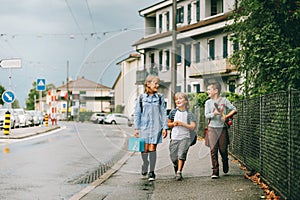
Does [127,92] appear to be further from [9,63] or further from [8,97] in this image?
[9,63]

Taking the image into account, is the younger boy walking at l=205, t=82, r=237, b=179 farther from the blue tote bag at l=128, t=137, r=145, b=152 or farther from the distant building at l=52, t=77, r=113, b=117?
the distant building at l=52, t=77, r=113, b=117

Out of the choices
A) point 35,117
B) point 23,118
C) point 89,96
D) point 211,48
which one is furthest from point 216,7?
point 35,117

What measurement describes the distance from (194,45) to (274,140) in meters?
34.6

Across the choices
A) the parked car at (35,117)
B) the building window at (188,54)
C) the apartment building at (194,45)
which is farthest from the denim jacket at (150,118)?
the parked car at (35,117)

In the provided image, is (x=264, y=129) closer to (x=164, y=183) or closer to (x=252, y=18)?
(x=164, y=183)

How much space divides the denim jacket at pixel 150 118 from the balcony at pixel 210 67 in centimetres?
2684

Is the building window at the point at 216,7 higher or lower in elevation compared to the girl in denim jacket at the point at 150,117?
higher

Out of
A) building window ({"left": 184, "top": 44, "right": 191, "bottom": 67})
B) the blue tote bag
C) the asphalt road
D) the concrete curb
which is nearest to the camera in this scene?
the concrete curb

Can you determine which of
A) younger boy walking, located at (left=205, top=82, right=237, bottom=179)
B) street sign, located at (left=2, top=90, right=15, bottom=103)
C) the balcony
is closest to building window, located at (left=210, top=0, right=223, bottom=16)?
the balcony

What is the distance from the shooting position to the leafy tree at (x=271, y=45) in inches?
435

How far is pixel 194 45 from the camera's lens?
4225 cm

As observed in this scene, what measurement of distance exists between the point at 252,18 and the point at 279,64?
1.76 meters

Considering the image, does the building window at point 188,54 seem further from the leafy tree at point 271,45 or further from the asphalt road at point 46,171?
the leafy tree at point 271,45

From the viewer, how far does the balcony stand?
1471 inches
